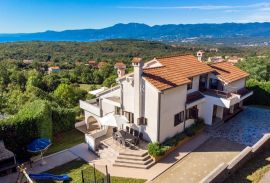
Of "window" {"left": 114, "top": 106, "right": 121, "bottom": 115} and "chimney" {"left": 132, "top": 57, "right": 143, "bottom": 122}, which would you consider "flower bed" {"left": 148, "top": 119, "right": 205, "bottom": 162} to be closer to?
"chimney" {"left": 132, "top": 57, "right": 143, "bottom": 122}

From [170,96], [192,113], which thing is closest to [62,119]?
[170,96]

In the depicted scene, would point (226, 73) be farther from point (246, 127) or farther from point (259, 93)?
point (259, 93)

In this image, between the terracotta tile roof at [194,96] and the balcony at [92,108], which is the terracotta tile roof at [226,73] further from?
the balcony at [92,108]

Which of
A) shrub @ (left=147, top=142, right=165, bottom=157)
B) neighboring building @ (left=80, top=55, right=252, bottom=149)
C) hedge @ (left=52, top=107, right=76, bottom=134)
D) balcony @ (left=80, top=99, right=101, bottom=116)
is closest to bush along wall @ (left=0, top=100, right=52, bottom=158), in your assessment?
hedge @ (left=52, top=107, right=76, bottom=134)

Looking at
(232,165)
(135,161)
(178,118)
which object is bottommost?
(135,161)

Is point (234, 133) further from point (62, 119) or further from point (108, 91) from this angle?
point (62, 119)

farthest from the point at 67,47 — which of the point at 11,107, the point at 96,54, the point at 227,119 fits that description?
the point at 227,119

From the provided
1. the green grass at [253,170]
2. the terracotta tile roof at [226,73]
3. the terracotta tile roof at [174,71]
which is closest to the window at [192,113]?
the terracotta tile roof at [174,71]
